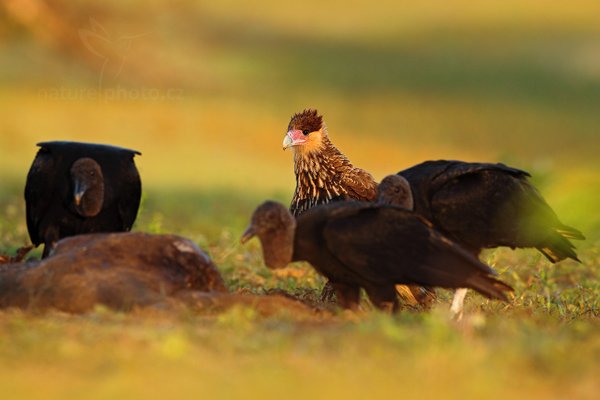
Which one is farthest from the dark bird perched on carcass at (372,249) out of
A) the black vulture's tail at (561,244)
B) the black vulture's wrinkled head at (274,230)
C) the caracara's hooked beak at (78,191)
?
the caracara's hooked beak at (78,191)

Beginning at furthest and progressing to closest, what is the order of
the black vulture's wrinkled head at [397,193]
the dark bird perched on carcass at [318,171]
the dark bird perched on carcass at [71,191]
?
the dark bird perched on carcass at [318,171] < the dark bird perched on carcass at [71,191] < the black vulture's wrinkled head at [397,193]

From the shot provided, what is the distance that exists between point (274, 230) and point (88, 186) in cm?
170

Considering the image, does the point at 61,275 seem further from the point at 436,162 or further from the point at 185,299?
the point at 436,162

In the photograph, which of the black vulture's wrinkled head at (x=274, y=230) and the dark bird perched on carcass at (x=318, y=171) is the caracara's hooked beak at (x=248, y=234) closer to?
the black vulture's wrinkled head at (x=274, y=230)

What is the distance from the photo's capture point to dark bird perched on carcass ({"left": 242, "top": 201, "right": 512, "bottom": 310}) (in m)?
6.23

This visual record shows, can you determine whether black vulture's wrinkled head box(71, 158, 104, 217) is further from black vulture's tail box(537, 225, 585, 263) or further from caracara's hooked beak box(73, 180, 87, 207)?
black vulture's tail box(537, 225, 585, 263)

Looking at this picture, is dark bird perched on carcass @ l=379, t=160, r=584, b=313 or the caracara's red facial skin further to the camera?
the caracara's red facial skin

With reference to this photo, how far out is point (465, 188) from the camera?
7.33 m

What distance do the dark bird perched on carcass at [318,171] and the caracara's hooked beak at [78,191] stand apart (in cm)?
167

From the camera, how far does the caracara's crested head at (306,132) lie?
27.9 ft

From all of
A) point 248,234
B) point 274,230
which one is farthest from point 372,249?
point 248,234

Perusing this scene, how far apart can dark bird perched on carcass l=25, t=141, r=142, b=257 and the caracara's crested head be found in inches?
52.4

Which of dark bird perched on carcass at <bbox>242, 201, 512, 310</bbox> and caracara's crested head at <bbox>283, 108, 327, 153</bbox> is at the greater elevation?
caracara's crested head at <bbox>283, 108, 327, 153</bbox>

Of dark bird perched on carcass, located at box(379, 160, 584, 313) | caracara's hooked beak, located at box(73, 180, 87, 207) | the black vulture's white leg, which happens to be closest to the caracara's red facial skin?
dark bird perched on carcass, located at box(379, 160, 584, 313)
